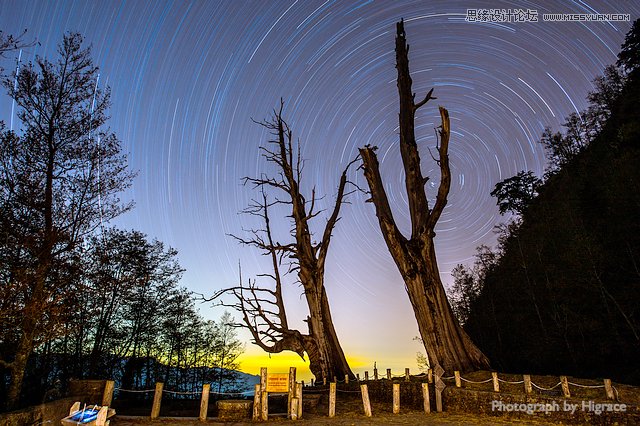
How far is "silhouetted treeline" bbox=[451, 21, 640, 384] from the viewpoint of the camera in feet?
61.5

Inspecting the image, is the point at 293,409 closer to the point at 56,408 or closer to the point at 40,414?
the point at 56,408

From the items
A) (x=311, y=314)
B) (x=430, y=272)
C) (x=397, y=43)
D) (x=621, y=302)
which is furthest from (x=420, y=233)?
(x=621, y=302)

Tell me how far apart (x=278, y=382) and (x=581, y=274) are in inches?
794

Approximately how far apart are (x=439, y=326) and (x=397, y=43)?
1293cm

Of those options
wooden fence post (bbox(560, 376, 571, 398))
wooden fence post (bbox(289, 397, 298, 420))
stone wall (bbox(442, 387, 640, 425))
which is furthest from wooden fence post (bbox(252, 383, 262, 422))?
wooden fence post (bbox(560, 376, 571, 398))

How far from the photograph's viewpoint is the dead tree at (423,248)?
1233 centimetres

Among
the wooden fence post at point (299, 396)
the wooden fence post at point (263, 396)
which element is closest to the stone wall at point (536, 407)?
the wooden fence post at point (299, 396)

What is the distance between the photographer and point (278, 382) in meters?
9.46

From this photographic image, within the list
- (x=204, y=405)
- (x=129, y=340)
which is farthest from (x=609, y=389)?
(x=129, y=340)

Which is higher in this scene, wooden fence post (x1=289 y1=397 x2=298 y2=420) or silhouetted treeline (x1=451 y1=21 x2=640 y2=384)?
silhouetted treeline (x1=451 y1=21 x2=640 y2=384)

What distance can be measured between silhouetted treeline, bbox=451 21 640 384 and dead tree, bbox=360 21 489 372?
11158 mm

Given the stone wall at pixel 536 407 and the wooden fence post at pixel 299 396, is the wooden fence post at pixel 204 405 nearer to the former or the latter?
the wooden fence post at pixel 299 396

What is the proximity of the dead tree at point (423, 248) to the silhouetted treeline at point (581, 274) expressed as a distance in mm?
11158

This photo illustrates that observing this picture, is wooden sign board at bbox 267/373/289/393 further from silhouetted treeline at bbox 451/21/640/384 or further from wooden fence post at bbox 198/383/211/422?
silhouetted treeline at bbox 451/21/640/384
